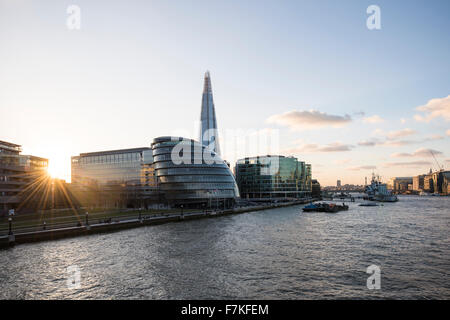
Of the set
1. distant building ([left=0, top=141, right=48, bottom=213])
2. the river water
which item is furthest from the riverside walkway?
distant building ([left=0, top=141, right=48, bottom=213])

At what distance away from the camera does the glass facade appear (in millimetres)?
117250

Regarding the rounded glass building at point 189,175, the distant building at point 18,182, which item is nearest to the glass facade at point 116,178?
the rounded glass building at point 189,175

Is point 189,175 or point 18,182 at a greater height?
point 189,175

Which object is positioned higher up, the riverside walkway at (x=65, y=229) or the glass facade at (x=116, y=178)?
the glass facade at (x=116, y=178)

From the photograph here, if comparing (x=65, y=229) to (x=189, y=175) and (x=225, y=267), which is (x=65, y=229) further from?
(x=189, y=175)

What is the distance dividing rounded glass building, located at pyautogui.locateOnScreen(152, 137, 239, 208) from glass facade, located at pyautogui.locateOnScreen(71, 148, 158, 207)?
8.54 metres

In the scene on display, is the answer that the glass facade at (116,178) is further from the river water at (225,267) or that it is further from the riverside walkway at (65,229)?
the river water at (225,267)

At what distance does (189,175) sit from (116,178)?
51838 mm

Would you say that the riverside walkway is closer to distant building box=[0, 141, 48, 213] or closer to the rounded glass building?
distant building box=[0, 141, 48, 213]

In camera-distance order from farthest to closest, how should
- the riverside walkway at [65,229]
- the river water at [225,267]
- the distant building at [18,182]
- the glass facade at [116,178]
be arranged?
the glass facade at [116,178] < the distant building at [18,182] < the riverside walkway at [65,229] < the river water at [225,267]

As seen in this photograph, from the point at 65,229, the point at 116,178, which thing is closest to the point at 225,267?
the point at 65,229

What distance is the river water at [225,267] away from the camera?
24.1 m

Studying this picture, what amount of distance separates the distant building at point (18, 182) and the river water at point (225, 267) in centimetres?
4506

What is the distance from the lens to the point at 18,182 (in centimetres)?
8156
